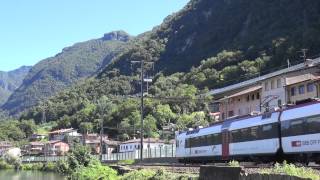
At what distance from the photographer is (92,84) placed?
19712 centimetres

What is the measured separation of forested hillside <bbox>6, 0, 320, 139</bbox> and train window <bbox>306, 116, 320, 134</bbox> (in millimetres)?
68182

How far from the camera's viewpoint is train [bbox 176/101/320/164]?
75.6 feet

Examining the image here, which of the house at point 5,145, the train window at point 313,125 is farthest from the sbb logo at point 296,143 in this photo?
the house at point 5,145

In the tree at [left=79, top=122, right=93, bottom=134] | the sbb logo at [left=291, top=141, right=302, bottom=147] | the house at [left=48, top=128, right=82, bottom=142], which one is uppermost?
the tree at [left=79, top=122, right=93, bottom=134]

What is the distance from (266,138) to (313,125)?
16.1ft

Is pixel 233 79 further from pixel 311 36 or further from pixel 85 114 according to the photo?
pixel 85 114

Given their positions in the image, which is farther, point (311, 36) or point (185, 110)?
point (185, 110)

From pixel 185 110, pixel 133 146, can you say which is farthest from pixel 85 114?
pixel 133 146

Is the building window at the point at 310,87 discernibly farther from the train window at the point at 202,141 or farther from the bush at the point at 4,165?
the bush at the point at 4,165

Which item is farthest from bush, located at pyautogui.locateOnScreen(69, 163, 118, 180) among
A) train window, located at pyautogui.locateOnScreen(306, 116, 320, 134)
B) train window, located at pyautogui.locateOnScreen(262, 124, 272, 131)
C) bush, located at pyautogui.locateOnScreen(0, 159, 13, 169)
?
bush, located at pyautogui.locateOnScreen(0, 159, 13, 169)

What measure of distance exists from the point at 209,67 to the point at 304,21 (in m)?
30.8

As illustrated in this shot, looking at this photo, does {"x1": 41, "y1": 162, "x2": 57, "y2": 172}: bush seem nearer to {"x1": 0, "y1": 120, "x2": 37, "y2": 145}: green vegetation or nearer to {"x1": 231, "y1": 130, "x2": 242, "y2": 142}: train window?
{"x1": 0, "y1": 120, "x2": 37, "y2": 145}: green vegetation

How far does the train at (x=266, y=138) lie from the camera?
23.0 metres

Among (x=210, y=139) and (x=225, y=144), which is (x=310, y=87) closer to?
(x=210, y=139)
